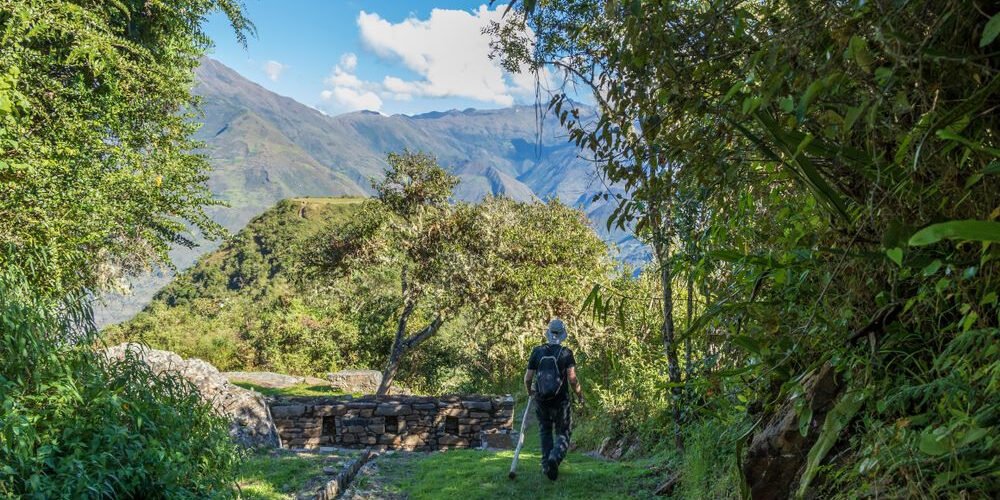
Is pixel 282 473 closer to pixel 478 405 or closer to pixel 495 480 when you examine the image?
pixel 495 480

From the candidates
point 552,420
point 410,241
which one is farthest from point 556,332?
point 410,241

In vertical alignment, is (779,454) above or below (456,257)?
below

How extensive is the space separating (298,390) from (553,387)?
1597cm

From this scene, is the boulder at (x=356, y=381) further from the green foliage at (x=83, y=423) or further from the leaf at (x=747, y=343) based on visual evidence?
the leaf at (x=747, y=343)

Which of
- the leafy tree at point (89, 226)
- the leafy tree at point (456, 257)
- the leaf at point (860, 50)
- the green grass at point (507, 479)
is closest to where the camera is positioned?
the leaf at point (860, 50)

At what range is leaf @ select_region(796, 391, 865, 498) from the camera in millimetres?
1739

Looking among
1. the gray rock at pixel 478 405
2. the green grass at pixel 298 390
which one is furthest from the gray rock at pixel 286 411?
the green grass at pixel 298 390

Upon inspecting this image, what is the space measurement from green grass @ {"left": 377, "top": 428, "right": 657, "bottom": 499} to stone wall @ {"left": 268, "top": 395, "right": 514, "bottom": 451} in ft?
17.7

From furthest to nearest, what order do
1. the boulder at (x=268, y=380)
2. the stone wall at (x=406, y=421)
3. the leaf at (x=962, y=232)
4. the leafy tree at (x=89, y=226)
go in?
the boulder at (x=268, y=380), the stone wall at (x=406, y=421), the leafy tree at (x=89, y=226), the leaf at (x=962, y=232)

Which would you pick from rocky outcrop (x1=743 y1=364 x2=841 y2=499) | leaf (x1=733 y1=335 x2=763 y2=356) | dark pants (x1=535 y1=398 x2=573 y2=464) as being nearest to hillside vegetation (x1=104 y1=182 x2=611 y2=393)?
dark pants (x1=535 y1=398 x2=573 y2=464)

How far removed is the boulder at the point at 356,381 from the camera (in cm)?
2366

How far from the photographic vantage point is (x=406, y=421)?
1497 centimetres

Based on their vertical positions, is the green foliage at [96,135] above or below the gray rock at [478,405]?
above

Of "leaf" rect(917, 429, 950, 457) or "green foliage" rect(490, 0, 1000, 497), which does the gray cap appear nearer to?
"green foliage" rect(490, 0, 1000, 497)
